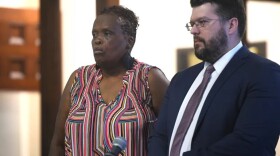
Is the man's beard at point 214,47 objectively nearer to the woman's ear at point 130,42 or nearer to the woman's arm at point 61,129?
the woman's ear at point 130,42

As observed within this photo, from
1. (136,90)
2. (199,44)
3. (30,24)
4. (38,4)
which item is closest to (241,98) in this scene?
(199,44)

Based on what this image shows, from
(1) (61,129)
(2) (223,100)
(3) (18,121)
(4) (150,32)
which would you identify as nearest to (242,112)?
(2) (223,100)

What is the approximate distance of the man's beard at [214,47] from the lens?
91.9 inches

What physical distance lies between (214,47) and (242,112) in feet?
0.97

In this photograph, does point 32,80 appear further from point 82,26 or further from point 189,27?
point 189,27

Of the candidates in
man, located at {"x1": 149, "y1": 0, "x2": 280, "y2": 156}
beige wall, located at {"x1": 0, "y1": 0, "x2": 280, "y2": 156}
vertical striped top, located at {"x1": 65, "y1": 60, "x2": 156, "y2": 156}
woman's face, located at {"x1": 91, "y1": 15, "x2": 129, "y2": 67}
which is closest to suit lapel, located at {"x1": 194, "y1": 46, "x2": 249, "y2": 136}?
man, located at {"x1": 149, "y1": 0, "x2": 280, "y2": 156}

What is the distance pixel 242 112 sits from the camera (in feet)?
7.14

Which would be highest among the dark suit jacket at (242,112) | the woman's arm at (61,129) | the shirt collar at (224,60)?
the shirt collar at (224,60)

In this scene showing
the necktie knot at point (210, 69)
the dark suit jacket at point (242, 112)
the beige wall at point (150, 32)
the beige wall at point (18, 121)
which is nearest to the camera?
the dark suit jacket at point (242, 112)

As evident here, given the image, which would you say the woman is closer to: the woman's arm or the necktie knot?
the woman's arm

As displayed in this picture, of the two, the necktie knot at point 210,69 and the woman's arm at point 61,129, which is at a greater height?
the necktie knot at point 210,69

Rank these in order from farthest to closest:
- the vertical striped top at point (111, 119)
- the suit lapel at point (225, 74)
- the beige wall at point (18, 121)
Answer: the beige wall at point (18, 121) → the vertical striped top at point (111, 119) → the suit lapel at point (225, 74)

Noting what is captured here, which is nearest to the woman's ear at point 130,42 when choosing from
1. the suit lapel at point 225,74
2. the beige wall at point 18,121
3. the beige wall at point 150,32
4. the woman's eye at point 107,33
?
the woman's eye at point 107,33

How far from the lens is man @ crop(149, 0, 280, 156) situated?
2.15 meters
